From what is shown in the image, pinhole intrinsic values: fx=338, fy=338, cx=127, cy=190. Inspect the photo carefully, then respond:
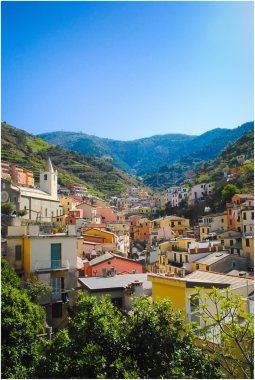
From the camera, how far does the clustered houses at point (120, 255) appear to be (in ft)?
44.9

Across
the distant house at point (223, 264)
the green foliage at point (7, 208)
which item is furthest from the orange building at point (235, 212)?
the green foliage at point (7, 208)

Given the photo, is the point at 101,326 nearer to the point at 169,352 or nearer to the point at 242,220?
the point at 169,352

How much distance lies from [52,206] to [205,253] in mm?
29483

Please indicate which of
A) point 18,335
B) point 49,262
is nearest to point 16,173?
point 49,262

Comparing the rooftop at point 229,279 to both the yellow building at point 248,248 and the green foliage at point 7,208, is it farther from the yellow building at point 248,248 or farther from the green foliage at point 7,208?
the green foliage at point 7,208

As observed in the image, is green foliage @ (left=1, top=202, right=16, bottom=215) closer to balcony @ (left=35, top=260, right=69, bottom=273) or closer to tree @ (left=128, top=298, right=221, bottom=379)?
balcony @ (left=35, top=260, right=69, bottom=273)

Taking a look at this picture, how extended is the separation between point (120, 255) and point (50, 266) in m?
14.7

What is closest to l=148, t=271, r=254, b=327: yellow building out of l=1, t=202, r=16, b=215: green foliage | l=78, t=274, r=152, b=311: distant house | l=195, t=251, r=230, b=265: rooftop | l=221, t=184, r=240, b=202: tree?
l=78, t=274, r=152, b=311: distant house

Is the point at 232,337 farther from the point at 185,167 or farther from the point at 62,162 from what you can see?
the point at 185,167

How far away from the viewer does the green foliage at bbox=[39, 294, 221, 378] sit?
19.2 feet

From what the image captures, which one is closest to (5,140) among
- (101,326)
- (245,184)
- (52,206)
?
(52,206)

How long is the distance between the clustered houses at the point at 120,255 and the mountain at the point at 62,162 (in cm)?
3764

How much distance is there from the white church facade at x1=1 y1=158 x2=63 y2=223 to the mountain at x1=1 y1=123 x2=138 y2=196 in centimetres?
2845

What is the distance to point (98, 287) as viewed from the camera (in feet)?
47.5
